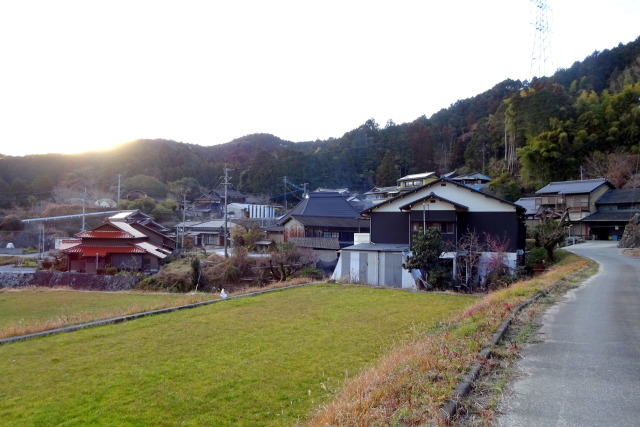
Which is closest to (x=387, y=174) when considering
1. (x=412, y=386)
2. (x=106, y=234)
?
(x=106, y=234)

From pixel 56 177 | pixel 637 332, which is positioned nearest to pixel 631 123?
pixel 637 332

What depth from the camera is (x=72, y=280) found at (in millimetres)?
22078

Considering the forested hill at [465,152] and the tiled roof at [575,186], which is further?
the forested hill at [465,152]

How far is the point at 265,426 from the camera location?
14.5ft

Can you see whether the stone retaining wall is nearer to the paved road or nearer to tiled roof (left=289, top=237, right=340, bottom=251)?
tiled roof (left=289, top=237, right=340, bottom=251)

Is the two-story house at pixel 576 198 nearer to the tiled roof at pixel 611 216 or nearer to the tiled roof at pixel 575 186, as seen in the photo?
the tiled roof at pixel 575 186

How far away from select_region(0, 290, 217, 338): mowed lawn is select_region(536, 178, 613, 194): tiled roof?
29.9 m

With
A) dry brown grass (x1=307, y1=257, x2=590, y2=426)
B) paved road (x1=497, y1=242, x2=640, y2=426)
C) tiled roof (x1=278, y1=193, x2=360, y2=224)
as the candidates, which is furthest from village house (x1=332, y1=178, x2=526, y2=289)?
dry brown grass (x1=307, y1=257, x2=590, y2=426)

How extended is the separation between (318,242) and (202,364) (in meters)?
21.0

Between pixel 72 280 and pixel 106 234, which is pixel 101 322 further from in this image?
pixel 106 234

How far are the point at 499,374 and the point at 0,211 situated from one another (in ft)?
177

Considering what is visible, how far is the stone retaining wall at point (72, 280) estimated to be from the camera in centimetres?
2175

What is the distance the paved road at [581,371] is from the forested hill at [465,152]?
31642 millimetres

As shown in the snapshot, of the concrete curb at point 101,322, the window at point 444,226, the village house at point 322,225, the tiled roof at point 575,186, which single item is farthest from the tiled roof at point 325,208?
the concrete curb at point 101,322
